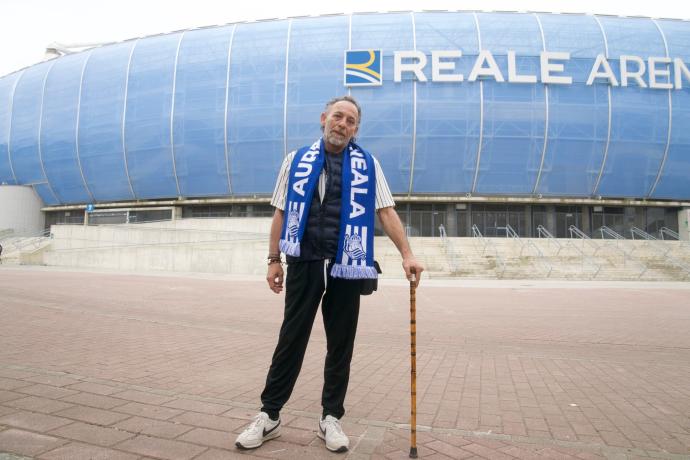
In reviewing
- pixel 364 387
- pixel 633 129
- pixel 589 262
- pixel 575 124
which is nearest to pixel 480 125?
pixel 575 124

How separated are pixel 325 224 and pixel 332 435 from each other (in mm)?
1163

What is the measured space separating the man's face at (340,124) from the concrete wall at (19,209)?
4072 cm

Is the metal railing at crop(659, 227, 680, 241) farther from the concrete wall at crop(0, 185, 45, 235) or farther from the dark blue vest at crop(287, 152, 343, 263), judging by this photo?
the concrete wall at crop(0, 185, 45, 235)

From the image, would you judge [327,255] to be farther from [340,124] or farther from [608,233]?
[608,233]

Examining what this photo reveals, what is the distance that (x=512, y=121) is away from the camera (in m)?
26.8

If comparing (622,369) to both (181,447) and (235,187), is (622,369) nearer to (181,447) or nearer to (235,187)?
(181,447)

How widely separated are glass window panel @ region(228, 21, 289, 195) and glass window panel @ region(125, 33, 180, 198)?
4666mm

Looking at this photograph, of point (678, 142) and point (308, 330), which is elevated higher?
point (678, 142)

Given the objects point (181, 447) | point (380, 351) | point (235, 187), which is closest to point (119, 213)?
point (235, 187)

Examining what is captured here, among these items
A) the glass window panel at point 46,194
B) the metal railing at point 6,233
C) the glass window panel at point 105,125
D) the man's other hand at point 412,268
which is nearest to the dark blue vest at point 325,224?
the man's other hand at point 412,268

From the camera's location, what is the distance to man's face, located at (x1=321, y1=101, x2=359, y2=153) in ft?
8.66

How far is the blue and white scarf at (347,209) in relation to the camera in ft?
8.21

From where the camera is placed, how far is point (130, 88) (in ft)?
100

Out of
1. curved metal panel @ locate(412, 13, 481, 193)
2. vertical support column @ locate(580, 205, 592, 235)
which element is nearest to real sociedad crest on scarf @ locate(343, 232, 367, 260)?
curved metal panel @ locate(412, 13, 481, 193)
